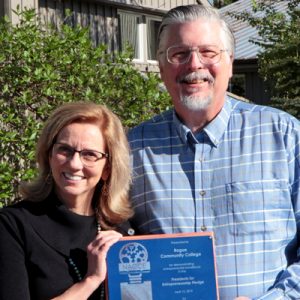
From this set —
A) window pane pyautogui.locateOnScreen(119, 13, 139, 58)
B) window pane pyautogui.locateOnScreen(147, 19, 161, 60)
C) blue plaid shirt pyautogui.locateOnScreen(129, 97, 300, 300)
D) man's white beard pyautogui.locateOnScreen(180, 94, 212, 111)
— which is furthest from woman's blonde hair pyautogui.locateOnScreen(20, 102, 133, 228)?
window pane pyautogui.locateOnScreen(147, 19, 161, 60)

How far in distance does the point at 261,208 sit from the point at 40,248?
978mm

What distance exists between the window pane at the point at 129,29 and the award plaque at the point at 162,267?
982 centimetres

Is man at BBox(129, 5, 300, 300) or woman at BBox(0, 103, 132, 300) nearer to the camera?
woman at BBox(0, 103, 132, 300)

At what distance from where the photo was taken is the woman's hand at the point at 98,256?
3088 mm

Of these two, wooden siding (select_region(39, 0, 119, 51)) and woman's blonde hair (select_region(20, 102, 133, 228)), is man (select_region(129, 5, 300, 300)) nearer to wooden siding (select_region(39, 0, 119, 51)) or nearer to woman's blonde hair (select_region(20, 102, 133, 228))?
woman's blonde hair (select_region(20, 102, 133, 228))

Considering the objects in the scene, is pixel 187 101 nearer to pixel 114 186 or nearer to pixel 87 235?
pixel 114 186

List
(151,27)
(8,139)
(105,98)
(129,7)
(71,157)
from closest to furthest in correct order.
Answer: (71,157) < (8,139) < (105,98) < (129,7) < (151,27)

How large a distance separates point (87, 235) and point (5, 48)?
4226 mm

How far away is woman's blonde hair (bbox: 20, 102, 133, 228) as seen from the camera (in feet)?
10.8

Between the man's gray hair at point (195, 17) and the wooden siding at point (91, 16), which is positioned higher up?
the wooden siding at point (91, 16)

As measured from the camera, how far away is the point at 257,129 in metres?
3.40

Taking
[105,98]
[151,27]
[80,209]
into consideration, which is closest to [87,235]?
[80,209]

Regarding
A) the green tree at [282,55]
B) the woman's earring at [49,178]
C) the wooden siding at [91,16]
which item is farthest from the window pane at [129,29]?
the woman's earring at [49,178]

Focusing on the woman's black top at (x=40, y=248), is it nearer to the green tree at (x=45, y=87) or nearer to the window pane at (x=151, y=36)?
the green tree at (x=45, y=87)
